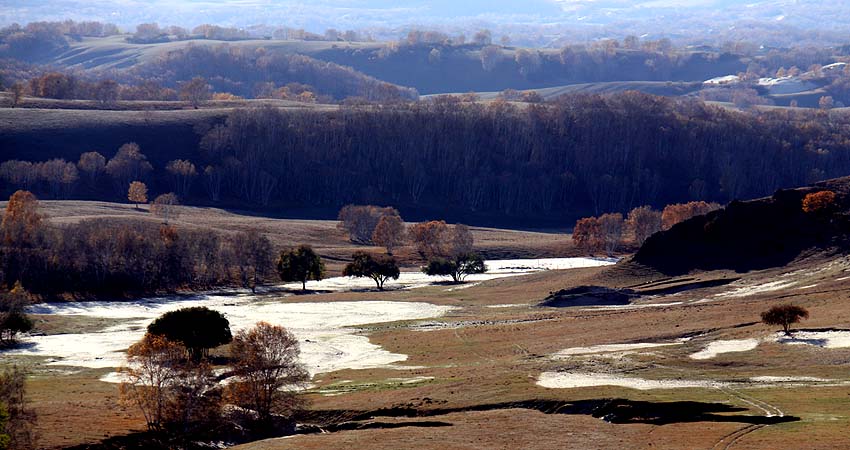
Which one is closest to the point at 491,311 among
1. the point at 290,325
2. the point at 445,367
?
the point at 290,325

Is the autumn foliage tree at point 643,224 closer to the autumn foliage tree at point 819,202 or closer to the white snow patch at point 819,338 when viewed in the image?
the autumn foliage tree at point 819,202

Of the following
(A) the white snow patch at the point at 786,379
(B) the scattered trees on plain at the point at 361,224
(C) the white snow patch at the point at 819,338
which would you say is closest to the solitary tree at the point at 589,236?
(B) the scattered trees on plain at the point at 361,224

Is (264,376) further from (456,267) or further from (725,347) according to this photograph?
(456,267)

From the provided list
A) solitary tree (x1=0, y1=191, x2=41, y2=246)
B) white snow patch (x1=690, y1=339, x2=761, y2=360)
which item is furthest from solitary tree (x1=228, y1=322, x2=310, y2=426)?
solitary tree (x1=0, y1=191, x2=41, y2=246)

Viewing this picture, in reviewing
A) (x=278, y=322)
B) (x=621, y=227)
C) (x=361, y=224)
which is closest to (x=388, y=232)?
(x=361, y=224)

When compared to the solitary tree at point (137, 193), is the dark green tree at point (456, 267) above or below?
below

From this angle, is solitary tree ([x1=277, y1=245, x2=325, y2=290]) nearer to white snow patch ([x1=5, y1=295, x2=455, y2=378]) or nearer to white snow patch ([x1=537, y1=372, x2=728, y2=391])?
white snow patch ([x1=5, y1=295, x2=455, y2=378])
